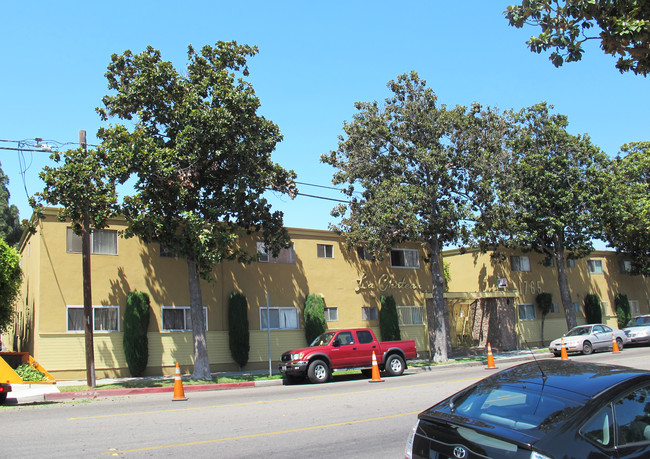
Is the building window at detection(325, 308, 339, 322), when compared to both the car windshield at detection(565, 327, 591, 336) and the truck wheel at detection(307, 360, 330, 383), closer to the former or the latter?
the truck wheel at detection(307, 360, 330, 383)

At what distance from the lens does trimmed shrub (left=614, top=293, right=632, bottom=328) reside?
1575 inches

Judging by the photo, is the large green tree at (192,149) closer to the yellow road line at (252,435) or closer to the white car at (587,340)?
the yellow road line at (252,435)

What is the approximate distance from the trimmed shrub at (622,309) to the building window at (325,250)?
24883 millimetres

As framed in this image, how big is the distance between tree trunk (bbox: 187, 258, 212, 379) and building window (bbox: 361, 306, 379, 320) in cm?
971

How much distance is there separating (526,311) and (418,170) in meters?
14.9

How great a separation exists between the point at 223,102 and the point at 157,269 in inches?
302

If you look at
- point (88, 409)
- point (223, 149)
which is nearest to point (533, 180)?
point (223, 149)

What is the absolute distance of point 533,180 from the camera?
30.7 meters

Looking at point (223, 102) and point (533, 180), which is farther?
point (533, 180)

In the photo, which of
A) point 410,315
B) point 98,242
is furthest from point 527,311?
point 98,242

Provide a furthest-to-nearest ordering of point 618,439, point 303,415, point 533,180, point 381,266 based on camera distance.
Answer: point 533,180 < point 381,266 < point 303,415 < point 618,439

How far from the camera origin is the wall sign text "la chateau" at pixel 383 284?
27.6 metres

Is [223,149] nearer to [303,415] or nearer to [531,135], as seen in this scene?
[303,415]

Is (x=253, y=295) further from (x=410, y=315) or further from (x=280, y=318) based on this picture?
(x=410, y=315)
